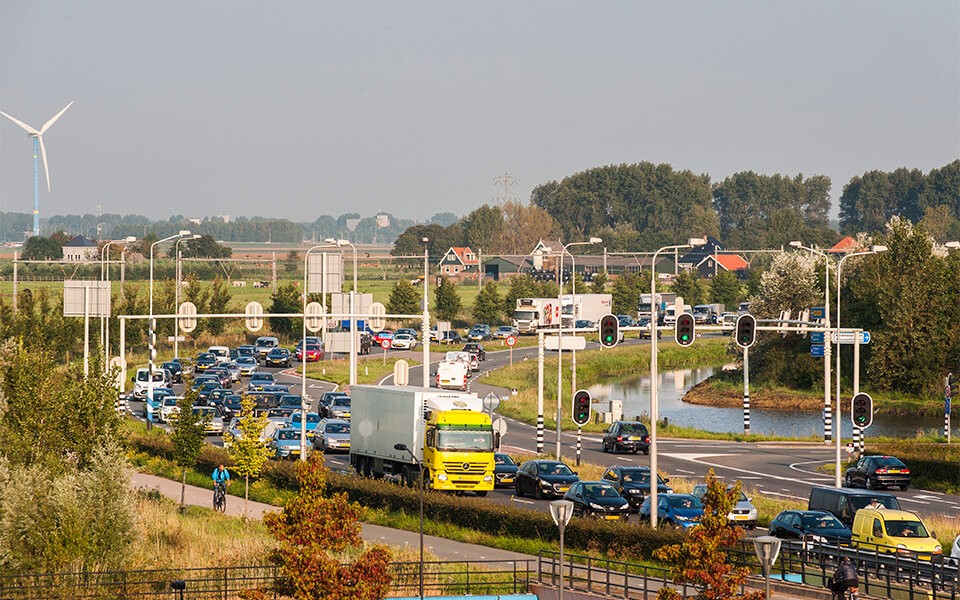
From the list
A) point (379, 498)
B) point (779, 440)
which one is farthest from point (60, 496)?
point (779, 440)

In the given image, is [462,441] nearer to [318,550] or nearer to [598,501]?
[598,501]

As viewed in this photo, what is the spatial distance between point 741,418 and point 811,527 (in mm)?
49351

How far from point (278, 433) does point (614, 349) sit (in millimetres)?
62955

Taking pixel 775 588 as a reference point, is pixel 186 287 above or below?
above

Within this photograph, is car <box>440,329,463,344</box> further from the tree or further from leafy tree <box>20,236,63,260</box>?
leafy tree <box>20,236,63,260</box>

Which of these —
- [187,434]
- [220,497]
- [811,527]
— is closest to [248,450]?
[220,497]

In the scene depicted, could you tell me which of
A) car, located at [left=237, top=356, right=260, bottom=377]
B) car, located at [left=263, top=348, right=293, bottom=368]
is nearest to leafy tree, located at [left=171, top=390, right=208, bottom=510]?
car, located at [left=237, top=356, right=260, bottom=377]

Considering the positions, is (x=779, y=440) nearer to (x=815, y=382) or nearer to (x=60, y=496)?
(x=815, y=382)

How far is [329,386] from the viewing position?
8619 centimetres

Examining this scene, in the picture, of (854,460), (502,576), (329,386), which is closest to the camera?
(502,576)

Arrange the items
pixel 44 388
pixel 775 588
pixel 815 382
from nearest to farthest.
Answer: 1. pixel 775 588
2. pixel 44 388
3. pixel 815 382

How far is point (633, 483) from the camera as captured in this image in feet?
146

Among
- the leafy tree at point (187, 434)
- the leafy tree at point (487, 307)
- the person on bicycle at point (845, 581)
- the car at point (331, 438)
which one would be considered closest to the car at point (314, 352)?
the leafy tree at point (487, 307)

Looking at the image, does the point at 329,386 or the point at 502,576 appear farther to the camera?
the point at 329,386
